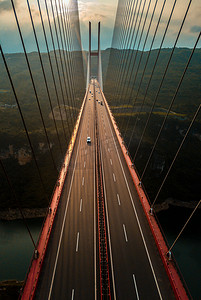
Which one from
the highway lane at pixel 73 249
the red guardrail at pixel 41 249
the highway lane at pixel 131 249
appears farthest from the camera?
the highway lane at pixel 131 249

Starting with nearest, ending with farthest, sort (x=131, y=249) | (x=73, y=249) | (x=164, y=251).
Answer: (x=164, y=251)
(x=73, y=249)
(x=131, y=249)

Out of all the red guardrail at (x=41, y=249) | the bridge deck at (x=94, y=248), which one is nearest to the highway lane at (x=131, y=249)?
the bridge deck at (x=94, y=248)

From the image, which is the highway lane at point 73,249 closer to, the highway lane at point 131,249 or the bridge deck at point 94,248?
the bridge deck at point 94,248

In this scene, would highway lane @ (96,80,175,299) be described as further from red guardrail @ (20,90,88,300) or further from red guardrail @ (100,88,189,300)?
red guardrail @ (20,90,88,300)

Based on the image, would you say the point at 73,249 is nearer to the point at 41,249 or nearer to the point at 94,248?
the point at 94,248

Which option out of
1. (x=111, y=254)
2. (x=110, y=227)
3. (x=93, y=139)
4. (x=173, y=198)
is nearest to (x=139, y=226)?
(x=110, y=227)

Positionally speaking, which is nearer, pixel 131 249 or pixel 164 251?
pixel 164 251

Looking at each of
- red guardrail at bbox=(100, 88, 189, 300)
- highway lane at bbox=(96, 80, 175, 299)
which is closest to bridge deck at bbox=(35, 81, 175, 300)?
highway lane at bbox=(96, 80, 175, 299)

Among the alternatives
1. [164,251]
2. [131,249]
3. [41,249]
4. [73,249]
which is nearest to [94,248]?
[73,249]
